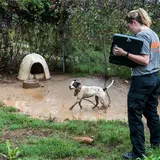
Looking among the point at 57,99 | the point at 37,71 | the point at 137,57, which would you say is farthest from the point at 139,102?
the point at 37,71

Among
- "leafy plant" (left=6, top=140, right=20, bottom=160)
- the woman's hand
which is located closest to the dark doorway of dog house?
"leafy plant" (left=6, top=140, right=20, bottom=160)

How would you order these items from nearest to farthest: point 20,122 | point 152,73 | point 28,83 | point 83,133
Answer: point 152,73 < point 83,133 < point 20,122 < point 28,83

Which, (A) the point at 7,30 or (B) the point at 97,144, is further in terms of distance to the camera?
(A) the point at 7,30

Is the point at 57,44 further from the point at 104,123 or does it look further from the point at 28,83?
the point at 104,123

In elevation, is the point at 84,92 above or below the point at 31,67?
below

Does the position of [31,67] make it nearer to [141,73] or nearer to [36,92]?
[36,92]

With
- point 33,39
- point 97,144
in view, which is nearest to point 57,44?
point 33,39

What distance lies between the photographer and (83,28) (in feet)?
31.1

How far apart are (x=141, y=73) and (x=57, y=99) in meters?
3.65

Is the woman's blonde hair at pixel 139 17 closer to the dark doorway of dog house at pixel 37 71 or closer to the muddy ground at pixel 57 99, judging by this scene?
the muddy ground at pixel 57 99

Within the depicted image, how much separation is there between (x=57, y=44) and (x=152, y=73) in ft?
19.1

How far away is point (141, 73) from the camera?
4383mm

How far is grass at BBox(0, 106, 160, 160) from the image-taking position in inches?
190

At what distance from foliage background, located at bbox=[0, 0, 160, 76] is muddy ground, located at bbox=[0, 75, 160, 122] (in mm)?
661
